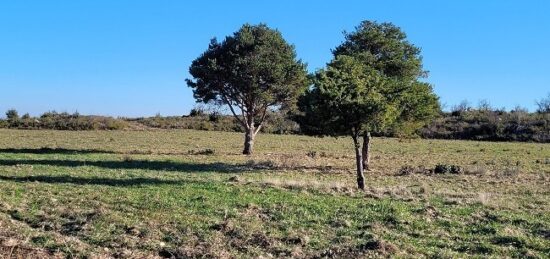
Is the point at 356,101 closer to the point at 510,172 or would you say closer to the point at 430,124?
the point at 510,172

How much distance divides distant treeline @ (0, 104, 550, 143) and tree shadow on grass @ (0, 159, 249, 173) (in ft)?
123

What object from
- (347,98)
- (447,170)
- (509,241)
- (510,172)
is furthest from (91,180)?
(510,172)

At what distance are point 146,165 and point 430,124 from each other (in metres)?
55.9

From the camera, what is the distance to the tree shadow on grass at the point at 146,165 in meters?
29.0

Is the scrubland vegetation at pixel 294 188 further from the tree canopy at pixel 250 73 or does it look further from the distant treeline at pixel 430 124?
the distant treeline at pixel 430 124

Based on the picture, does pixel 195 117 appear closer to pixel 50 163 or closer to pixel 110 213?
pixel 50 163

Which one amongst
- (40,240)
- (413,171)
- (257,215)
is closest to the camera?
(40,240)

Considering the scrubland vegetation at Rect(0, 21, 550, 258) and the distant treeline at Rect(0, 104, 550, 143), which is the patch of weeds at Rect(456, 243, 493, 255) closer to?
the scrubland vegetation at Rect(0, 21, 550, 258)

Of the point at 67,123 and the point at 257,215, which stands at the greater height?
the point at 67,123

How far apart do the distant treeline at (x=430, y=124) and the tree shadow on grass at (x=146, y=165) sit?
3757 cm

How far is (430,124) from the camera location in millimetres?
78438

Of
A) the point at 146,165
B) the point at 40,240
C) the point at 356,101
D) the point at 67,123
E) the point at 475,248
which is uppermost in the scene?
the point at 67,123

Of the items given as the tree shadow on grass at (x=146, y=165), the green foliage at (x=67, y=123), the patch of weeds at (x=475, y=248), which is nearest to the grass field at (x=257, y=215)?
the patch of weeds at (x=475, y=248)

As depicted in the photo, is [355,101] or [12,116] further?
[12,116]
